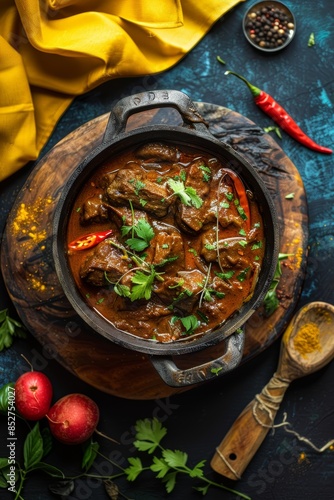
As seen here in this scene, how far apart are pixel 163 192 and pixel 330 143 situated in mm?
1385

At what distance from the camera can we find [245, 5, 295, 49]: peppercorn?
15.3ft

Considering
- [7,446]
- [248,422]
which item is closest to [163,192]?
[248,422]

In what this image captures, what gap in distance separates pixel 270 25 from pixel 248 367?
94.8 inches

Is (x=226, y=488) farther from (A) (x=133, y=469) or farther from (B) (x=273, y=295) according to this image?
(B) (x=273, y=295)

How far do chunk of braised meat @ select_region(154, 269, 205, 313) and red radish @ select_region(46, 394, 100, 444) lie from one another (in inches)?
38.6

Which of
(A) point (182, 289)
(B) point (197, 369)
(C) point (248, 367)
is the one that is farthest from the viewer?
(C) point (248, 367)

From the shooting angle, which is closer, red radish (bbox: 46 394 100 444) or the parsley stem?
red radish (bbox: 46 394 100 444)

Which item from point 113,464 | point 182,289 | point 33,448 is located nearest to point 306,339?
point 182,289

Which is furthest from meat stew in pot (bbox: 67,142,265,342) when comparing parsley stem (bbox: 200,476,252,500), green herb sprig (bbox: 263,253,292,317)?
parsley stem (bbox: 200,476,252,500)

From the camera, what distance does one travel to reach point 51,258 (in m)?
4.37

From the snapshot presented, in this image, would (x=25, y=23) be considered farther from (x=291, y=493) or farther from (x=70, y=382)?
(x=291, y=493)

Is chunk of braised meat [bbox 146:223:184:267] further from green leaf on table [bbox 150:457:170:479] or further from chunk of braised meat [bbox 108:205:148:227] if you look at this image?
green leaf on table [bbox 150:457:170:479]

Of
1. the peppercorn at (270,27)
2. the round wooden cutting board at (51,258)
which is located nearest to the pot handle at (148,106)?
the round wooden cutting board at (51,258)

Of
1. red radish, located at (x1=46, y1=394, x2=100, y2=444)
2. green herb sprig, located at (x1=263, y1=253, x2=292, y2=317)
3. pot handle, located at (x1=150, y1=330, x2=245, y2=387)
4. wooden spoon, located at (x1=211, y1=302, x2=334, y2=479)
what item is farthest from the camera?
wooden spoon, located at (x1=211, y1=302, x2=334, y2=479)
